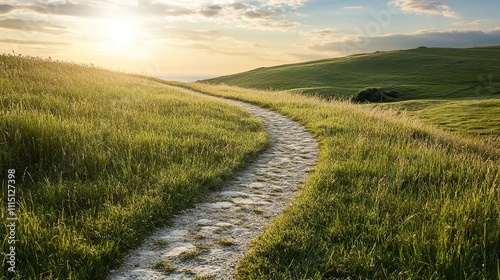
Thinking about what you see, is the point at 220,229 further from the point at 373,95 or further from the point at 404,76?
the point at 404,76

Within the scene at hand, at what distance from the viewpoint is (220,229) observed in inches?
198

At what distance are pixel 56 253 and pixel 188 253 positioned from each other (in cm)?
142

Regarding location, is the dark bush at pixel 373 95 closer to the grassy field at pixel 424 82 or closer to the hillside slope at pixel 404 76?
the grassy field at pixel 424 82

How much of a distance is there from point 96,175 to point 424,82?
2666 inches

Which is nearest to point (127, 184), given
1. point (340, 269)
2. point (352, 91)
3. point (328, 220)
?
point (328, 220)

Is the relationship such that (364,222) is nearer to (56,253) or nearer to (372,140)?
(56,253)

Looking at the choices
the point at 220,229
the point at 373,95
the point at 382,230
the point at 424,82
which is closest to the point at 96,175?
the point at 220,229

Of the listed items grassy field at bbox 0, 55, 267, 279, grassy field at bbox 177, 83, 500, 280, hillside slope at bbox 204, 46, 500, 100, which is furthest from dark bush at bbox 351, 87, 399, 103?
grassy field at bbox 177, 83, 500, 280

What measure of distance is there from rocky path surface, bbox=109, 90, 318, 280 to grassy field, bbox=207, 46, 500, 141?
868 inches

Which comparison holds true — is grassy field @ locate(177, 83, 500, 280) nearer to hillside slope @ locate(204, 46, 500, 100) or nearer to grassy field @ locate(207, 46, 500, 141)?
grassy field @ locate(207, 46, 500, 141)

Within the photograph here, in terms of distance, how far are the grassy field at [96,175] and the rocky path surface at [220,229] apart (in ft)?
0.84

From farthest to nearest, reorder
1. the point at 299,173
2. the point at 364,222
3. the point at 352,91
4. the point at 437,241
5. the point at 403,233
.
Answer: the point at 352,91
the point at 299,173
the point at 364,222
the point at 403,233
the point at 437,241

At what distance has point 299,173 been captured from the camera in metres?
7.97

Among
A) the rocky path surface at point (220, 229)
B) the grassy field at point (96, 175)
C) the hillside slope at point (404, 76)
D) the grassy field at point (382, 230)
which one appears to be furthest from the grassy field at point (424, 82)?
the grassy field at point (96, 175)
